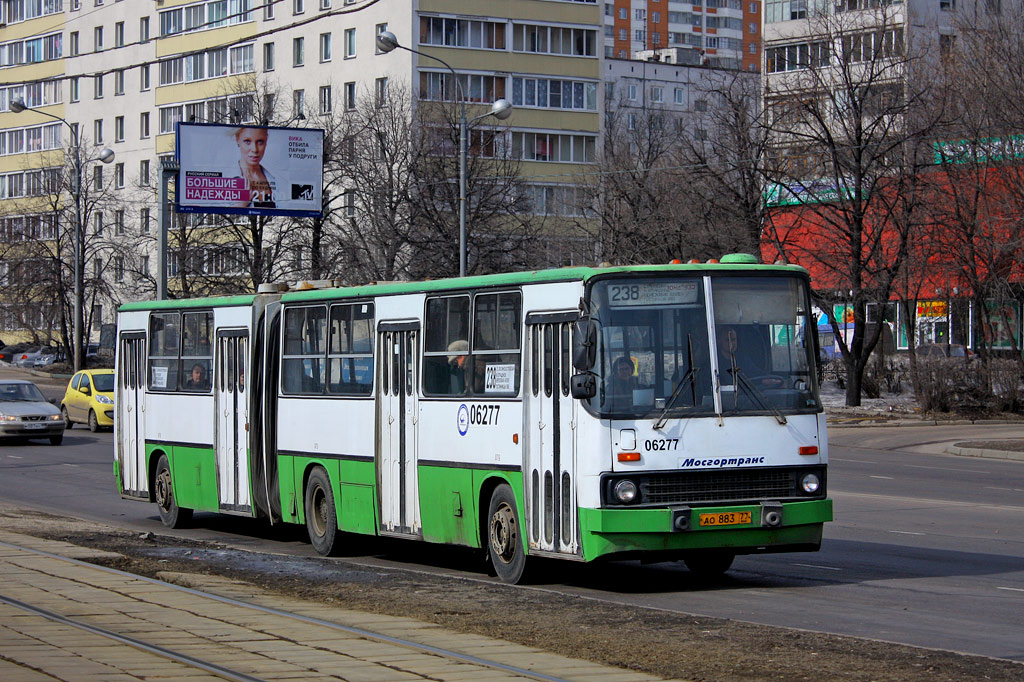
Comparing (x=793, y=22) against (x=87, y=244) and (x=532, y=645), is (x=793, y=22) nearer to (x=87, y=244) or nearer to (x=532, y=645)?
(x=87, y=244)

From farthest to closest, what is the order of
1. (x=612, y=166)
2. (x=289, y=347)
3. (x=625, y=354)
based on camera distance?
(x=612, y=166)
(x=289, y=347)
(x=625, y=354)

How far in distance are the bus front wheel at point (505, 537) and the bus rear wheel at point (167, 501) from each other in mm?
6884

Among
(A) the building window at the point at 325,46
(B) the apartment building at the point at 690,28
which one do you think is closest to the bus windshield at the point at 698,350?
(A) the building window at the point at 325,46

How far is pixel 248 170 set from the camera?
37.0m

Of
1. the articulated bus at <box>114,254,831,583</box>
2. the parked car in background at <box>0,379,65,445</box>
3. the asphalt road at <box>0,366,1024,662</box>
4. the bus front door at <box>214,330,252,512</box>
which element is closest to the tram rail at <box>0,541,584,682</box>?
the articulated bus at <box>114,254,831,583</box>

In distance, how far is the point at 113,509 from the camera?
2123 centimetres

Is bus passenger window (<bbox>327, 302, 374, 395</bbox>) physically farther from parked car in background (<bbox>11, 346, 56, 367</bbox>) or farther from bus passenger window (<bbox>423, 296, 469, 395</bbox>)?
parked car in background (<bbox>11, 346, 56, 367</bbox>)

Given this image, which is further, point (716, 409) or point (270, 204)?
point (270, 204)

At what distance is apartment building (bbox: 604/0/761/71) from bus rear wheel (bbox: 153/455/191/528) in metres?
127

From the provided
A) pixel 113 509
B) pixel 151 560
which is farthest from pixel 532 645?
pixel 113 509

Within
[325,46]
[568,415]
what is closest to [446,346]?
[568,415]

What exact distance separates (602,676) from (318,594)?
4.34m

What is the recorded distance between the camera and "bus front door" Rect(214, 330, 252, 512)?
1733 centimetres

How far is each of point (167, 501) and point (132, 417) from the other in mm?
1608
